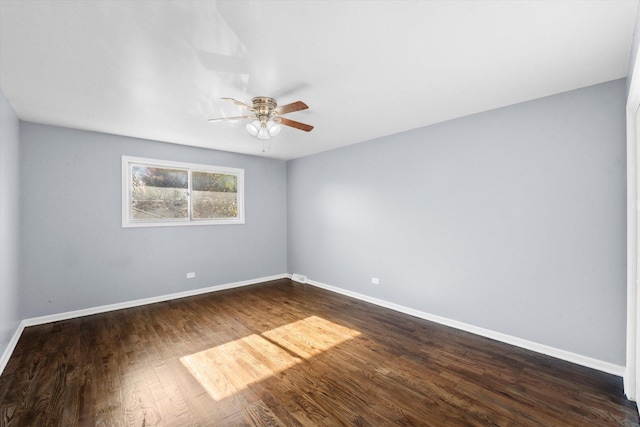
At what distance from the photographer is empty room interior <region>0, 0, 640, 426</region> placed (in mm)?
1785

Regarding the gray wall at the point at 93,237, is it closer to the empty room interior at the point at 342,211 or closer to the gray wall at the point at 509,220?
the empty room interior at the point at 342,211

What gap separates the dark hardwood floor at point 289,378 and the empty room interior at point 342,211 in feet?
0.07

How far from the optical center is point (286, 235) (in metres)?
5.88

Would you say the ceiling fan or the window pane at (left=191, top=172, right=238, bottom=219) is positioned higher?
the ceiling fan

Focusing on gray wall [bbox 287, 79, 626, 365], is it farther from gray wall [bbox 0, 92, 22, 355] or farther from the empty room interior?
gray wall [bbox 0, 92, 22, 355]

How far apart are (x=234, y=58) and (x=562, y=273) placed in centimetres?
340

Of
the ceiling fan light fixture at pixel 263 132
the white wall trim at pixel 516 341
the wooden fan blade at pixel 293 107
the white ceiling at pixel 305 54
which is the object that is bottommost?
the white wall trim at pixel 516 341

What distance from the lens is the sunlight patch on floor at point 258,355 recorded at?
2.27 meters

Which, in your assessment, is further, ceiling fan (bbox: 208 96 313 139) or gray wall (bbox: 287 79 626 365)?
ceiling fan (bbox: 208 96 313 139)

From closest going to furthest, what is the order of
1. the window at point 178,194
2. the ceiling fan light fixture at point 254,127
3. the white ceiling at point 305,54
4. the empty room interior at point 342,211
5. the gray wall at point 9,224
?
the white ceiling at point 305,54, the empty room interior at point 342,211, the gray wall at point 9,224, the ceiling fan light fixture at point 254,127, the window at point 178,194

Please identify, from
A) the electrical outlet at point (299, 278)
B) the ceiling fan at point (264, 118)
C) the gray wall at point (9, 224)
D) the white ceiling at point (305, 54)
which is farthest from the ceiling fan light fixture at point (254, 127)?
the electrical outlet at point (299, 278)

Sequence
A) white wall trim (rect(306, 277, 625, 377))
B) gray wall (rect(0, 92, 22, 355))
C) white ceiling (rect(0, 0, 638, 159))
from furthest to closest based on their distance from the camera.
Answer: gray wall (rect(0, 92, 22, 355)) < white wall trim (rect(306, 277, 625, 377)) < white ceiling (rect(0, 0, 638, 159))

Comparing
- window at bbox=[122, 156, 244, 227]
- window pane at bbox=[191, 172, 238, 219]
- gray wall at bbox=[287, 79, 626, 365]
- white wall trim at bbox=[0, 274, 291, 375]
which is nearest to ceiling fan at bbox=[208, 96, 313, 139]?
gray wall at bbox=[287, 79, 626, 365]

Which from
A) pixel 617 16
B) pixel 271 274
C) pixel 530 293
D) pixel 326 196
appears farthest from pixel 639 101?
pixel 271 274
